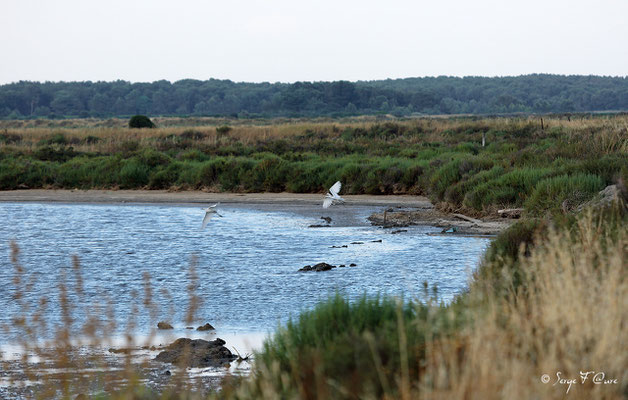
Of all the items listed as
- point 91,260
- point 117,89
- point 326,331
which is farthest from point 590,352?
point 117,89

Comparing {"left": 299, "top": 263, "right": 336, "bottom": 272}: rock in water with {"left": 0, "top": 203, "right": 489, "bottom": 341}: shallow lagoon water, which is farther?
{"left": 299, "top": 263, "right": 336, "bottom": 272}: rock in water

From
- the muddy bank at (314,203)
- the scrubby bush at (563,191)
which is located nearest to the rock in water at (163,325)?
the scrubby bush at (563,191)

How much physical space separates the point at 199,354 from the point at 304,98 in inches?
5200

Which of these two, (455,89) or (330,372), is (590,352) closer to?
(330,372)

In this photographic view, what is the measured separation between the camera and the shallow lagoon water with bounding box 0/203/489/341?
1158 centimetres

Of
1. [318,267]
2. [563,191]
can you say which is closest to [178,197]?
[563,191]

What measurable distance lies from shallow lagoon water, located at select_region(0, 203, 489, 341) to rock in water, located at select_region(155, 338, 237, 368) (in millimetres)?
952

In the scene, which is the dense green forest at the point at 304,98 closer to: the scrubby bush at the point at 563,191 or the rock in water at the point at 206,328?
the scrubby bush at the point at 563,191

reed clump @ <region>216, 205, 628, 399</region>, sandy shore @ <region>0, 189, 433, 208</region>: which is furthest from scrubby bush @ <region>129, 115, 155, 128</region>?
reed clump @ <region>216, 205, 628, 399</region>

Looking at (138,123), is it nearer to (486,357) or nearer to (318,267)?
(318,267)

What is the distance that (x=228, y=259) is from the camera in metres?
16.0

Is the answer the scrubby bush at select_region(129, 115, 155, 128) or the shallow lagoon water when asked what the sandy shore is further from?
the scrubby bush at select_region(129, 115, 155, 128)

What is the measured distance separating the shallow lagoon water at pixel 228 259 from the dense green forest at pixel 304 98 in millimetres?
108270

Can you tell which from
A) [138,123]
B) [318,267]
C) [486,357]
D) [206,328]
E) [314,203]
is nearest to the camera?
[486,357]
